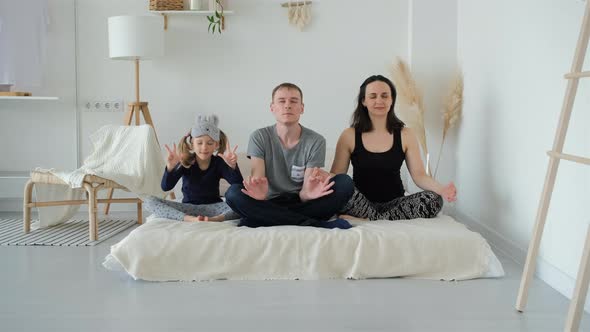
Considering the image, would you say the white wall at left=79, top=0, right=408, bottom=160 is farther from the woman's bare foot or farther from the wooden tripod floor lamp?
the woman's bare foot

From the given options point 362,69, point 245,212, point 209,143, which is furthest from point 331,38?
point 245,212

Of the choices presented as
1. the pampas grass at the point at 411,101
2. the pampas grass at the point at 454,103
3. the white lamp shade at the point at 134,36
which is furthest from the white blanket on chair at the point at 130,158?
the pampas grass at the point at 454,103

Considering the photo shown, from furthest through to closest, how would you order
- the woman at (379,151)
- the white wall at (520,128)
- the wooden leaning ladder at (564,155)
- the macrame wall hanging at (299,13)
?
the macrame wall hanging at (299,13) < the woman at (379,151) < the white wall at (520,128) < the wooden leaning ladder at (564,155)

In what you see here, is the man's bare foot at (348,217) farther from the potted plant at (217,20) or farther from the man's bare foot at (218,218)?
the potted plant at (217,20)

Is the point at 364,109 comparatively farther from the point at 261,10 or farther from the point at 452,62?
the point at 261,10

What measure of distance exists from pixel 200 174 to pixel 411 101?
1.77 metres

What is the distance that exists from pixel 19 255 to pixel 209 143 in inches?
45.8

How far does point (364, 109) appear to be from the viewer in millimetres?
3922

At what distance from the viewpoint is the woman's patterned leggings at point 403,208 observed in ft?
11.9

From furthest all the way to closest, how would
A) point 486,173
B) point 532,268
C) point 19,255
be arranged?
point 486,173, point 19,255, point 532,268

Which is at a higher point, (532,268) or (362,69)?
(362,69)

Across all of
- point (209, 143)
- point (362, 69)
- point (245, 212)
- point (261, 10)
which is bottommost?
point (245, 212)

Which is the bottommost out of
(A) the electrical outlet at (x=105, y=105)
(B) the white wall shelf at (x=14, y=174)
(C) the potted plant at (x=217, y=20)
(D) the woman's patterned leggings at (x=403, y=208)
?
(B) the white wall shelf at (x=14, y=174)

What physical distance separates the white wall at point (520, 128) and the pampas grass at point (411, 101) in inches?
10.8
